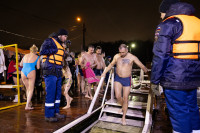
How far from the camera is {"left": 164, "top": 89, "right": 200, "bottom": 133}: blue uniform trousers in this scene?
172 cm

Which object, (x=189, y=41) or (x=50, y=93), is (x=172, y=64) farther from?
(x=50, y=93)

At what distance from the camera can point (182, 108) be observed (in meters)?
1.73

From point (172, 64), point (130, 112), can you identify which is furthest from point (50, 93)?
point (172, 64)

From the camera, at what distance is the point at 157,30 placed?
1876mm

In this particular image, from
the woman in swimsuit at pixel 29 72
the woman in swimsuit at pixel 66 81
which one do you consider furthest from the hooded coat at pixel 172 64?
the woman in swimsuit at pixel 29 72

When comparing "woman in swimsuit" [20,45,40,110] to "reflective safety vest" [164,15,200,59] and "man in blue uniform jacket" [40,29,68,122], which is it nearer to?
"man in blue uniform jacket" [40,29,68,122]

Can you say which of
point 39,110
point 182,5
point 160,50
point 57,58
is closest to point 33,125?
point 39,110

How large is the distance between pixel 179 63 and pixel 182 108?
55cm

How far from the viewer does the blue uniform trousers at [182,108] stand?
1722 mm

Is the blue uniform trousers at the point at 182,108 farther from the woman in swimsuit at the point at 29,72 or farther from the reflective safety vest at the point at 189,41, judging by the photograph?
the woman in swimsuit at the point at 29,72

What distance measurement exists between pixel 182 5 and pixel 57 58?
2721 millimetres

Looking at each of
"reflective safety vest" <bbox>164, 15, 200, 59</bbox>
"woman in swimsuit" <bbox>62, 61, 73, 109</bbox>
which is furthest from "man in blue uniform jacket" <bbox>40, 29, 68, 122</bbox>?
"reflective safety vest" <bbox>164, 15, 200, 59</bbox>

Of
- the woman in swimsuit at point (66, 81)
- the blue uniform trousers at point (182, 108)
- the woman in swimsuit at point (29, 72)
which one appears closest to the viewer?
the blue uniform trousers at point (182, 108)

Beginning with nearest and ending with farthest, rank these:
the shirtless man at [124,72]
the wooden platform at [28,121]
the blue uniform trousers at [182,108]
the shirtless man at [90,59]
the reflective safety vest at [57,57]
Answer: the blue uniform trousers at [182,108], the wooden platform at [28,121], the reflective safety vest at [57,57], the shirtless man at [124,72], the shirtless man at [90,59]
